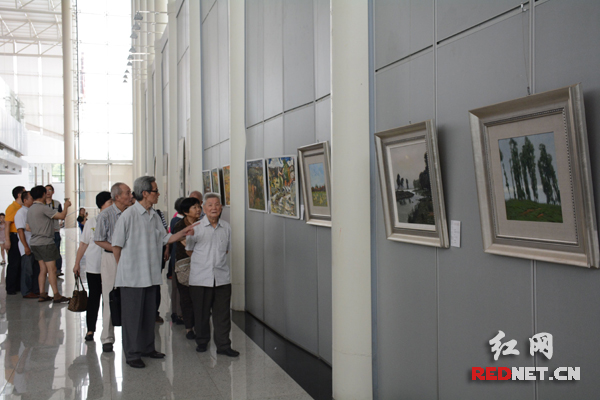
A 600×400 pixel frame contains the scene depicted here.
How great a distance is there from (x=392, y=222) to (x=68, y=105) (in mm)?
39186

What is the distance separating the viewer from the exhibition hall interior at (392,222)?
3.17 m

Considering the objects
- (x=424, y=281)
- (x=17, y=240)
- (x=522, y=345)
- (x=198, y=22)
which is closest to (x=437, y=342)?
(x=424, y=281)

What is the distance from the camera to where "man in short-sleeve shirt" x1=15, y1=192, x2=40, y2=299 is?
11602 millimetres

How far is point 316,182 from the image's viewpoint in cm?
698

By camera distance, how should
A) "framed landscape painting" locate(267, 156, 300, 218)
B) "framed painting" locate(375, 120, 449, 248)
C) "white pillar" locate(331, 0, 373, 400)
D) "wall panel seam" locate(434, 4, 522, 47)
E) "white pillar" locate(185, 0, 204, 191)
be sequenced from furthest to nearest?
"white pillar" locate(185, 0, 204, 191)
"framed landscape painting" locate(267, 156, 300, 218)
"white pillar" locate(331, 0, 373, 400)
"framed painting" locate(375, 120, 449, 248)
"wall panel seam" locate(434, 4, 522, 47)

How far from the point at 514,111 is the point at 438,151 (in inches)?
37.8

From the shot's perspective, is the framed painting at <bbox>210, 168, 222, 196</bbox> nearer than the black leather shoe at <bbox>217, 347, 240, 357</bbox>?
No

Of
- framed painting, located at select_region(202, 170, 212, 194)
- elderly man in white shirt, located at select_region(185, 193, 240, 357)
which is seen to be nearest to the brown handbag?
elderly man in white shirt, located at select_region(185, 193, 240, 357)

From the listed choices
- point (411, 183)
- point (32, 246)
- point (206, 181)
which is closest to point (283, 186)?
point (411, 183)

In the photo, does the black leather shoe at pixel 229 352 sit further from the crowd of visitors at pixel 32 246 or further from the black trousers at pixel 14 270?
the black trousers at pixel 14 270

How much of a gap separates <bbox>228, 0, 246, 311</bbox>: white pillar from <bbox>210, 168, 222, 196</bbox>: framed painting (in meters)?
1.85

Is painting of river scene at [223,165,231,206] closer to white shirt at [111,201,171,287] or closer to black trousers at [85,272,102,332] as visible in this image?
black trousers at [85,272,102,332]

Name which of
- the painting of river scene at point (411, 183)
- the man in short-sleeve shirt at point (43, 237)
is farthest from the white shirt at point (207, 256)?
the man in short-sleeve shirt at point (43, 237)

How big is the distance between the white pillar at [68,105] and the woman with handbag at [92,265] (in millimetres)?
32700
